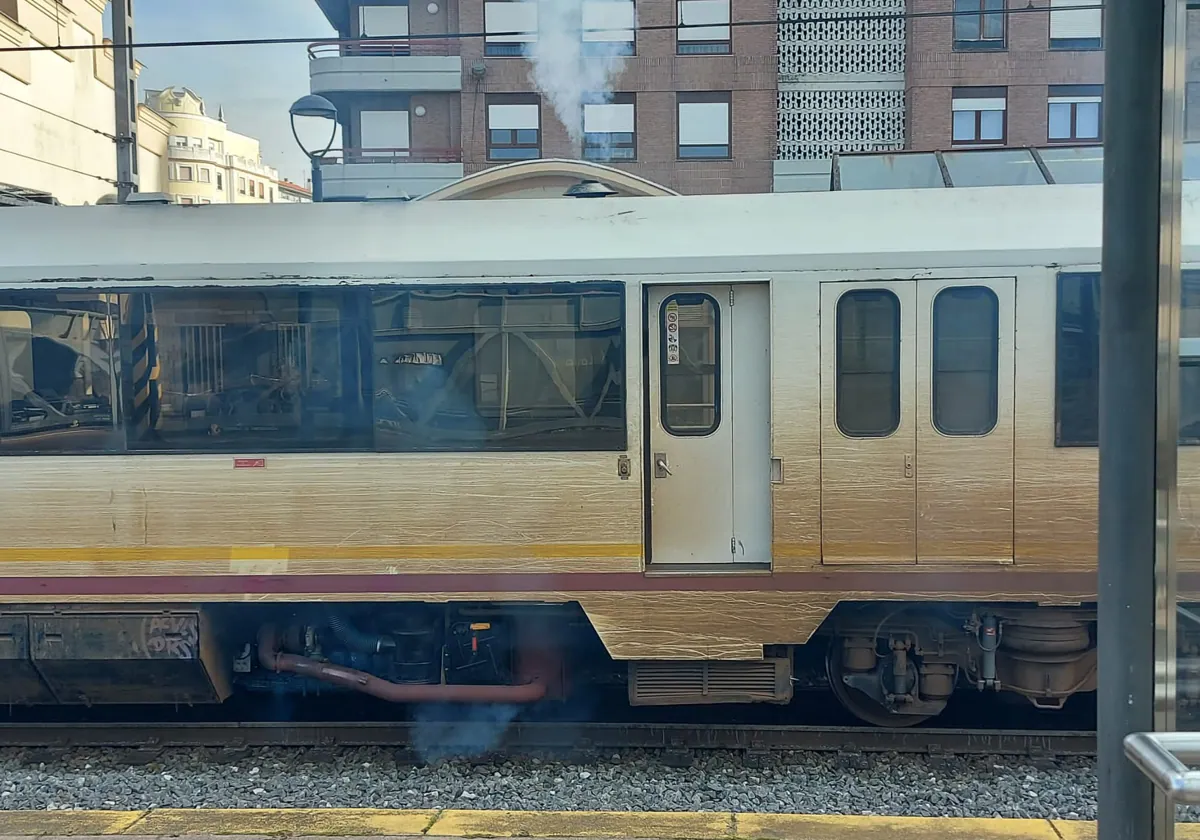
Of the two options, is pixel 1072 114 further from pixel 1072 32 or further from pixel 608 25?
pixel 608 25

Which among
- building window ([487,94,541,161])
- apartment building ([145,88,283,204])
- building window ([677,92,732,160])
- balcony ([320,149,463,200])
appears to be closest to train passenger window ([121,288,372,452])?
balcony ([320,149,463,200])

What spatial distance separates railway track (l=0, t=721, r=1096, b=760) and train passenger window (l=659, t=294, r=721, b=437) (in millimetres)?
1826

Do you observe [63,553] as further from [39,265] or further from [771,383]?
[771,383]

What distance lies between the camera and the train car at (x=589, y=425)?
5488mm

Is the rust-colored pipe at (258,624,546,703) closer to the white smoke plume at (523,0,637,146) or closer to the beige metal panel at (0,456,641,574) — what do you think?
the beige metal panel at (0,456,641,574)

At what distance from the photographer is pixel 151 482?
224 inches

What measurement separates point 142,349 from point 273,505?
1158 mm

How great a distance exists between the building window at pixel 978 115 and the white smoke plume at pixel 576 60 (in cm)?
931

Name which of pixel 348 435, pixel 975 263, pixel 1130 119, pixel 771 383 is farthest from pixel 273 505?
pixel 1130 119

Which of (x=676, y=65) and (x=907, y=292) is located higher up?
(x=676, y=65)

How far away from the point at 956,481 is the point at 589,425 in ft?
6.54

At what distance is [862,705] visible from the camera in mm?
6102

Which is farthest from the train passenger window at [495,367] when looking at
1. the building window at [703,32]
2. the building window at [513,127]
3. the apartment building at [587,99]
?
the building window at [703,32]

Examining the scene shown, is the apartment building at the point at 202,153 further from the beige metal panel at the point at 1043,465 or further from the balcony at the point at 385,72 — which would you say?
the beige metal panel at the point at 1043,465
